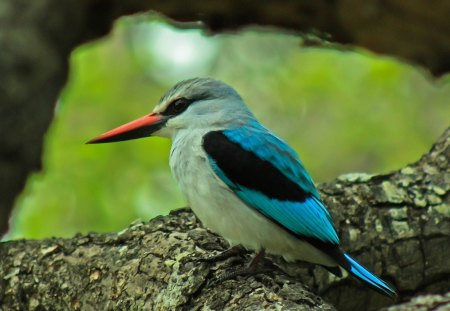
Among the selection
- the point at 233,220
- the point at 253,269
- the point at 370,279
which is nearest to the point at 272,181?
the point at 233,220

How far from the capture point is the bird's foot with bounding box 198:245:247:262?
3.71m

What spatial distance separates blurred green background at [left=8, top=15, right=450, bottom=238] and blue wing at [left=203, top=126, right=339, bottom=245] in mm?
3422

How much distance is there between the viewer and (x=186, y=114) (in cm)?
455

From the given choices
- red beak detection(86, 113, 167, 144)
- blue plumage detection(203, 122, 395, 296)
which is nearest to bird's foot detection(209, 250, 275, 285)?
blue plumage detection(203, 122, 395, 296)

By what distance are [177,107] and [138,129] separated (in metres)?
0.22

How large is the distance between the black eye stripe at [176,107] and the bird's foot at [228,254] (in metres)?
0.85

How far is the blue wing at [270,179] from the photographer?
3939 mm

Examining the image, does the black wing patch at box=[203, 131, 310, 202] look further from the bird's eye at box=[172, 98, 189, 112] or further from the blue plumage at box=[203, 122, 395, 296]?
the bird's eye at box=[172, 98, 189, 112]

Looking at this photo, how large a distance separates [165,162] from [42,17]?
9.49 ft

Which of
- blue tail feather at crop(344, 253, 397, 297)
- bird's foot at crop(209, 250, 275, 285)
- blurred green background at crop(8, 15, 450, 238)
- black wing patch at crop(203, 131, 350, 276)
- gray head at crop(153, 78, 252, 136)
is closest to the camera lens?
bird's foot at crop(209, 250, 275, 285)

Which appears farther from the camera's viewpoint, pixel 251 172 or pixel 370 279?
pixel 251 172

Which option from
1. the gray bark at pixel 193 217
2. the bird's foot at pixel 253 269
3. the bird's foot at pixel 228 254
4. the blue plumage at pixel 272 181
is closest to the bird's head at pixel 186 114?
the blue plumage at pixel 272 181

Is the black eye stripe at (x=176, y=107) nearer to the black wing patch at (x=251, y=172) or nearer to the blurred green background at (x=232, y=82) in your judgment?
the black wing patch at (x=251, y=172)

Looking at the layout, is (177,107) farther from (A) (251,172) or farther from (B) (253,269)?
(B) (253,269)
